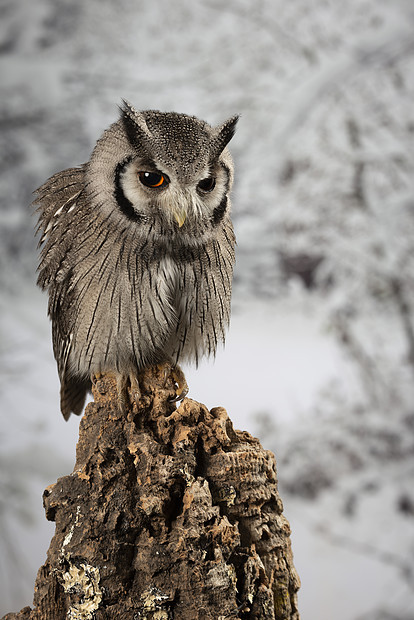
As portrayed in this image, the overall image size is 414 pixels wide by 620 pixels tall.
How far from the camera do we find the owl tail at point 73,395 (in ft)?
6.61

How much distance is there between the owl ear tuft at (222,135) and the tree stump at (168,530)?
0.67 meters

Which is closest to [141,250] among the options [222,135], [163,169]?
[163,169]

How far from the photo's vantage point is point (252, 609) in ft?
4.39

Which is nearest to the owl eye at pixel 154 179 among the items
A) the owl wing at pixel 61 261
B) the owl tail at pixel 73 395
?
the owl wing at pixel 61 261

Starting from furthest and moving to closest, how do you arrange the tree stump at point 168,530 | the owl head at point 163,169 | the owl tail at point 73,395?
the owl tail at point 73,395
the owl head at point 163,169
the tree stump at point 168,530

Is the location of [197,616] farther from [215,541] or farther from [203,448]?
[203,448]

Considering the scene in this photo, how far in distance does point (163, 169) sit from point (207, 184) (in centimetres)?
15

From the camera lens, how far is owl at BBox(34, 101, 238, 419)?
5.10 ft

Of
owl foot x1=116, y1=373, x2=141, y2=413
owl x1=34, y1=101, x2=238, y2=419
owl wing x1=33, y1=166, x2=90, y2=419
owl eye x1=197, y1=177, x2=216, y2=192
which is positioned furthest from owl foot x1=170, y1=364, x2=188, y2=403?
owl eye x1=197, y1=177, x2=216, y2=192

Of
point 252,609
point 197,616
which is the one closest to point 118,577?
point 197,616

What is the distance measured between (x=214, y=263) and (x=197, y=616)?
0.95 m

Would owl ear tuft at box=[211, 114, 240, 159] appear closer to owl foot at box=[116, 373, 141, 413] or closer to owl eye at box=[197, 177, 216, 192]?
owl eye at box=[197, 177, 216, 192]

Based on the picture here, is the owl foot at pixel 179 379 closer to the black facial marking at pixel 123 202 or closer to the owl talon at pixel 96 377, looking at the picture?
the owl talon at pixel 96 377

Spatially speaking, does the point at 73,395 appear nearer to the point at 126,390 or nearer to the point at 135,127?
the point at 126,390
